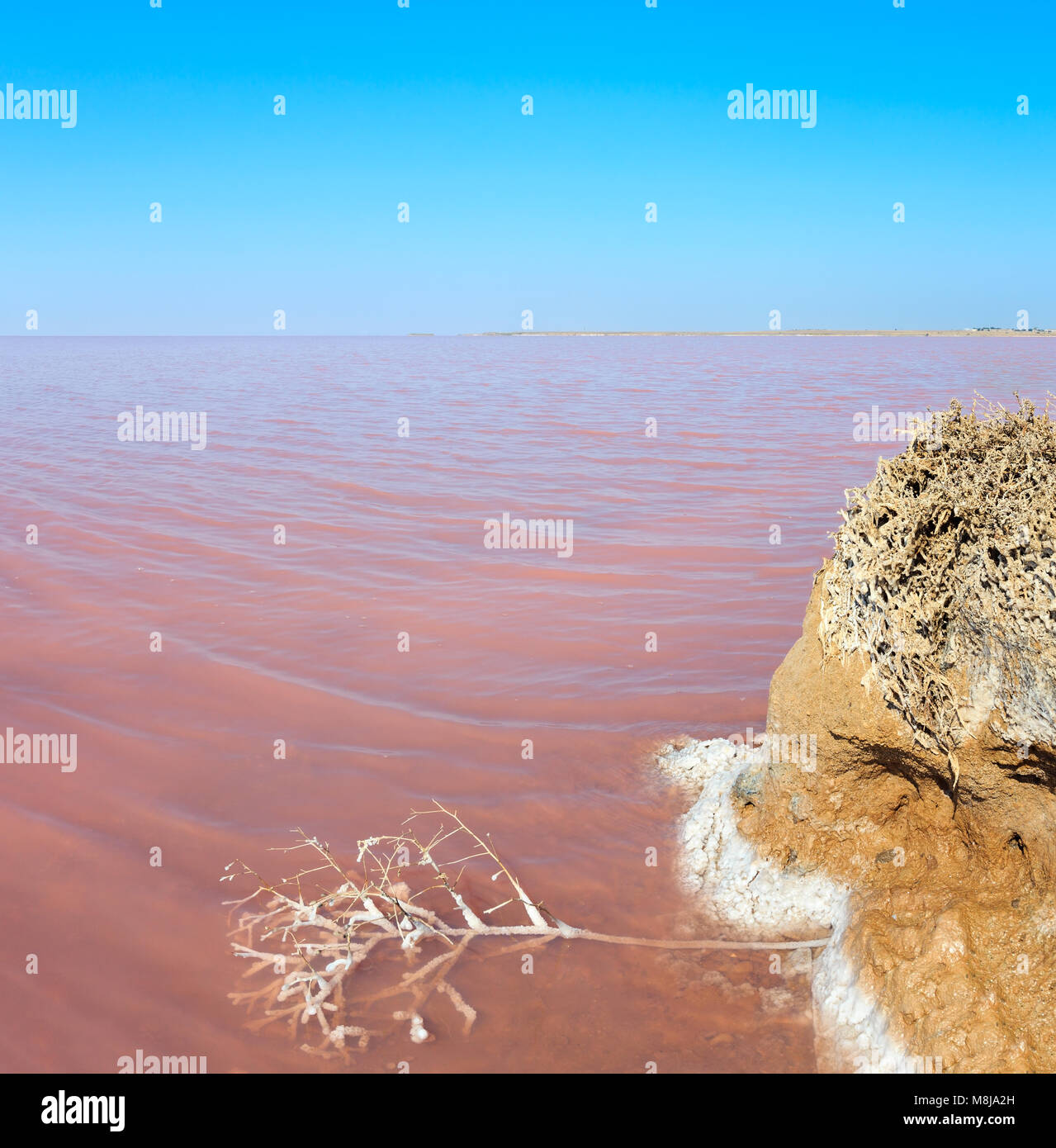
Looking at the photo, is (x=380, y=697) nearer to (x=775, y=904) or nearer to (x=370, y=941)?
(x=370, y=941)

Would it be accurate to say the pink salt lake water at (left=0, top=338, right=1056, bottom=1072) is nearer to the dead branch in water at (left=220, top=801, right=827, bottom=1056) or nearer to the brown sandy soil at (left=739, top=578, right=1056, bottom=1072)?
the dead branch in water at (left=220, top=801, right=827, bottom=1056)

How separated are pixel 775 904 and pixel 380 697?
3.28 m

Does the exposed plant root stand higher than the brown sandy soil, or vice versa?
the exposed plant root

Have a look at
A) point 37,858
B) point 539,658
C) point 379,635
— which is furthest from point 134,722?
point 539,658

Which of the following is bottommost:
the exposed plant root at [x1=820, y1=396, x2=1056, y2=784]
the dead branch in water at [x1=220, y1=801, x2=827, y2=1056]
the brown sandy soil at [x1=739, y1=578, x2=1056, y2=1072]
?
the dead branch in water at [x1=220, y1=801, x2=827, y2=1056]

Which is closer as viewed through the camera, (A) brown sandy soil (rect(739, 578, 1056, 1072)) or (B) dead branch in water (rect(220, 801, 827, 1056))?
(A) brown sandy soil (rect(739, 578, 1056, 1072))

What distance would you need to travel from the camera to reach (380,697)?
612 cm

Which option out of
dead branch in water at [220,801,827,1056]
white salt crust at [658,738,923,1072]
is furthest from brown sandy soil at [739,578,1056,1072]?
dead branch in water at [220,801,827,1056]

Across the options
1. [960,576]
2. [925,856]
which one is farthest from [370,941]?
[960,576]

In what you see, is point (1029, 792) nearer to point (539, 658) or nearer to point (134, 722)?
point (539, 658)

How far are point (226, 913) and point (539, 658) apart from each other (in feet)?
11.0

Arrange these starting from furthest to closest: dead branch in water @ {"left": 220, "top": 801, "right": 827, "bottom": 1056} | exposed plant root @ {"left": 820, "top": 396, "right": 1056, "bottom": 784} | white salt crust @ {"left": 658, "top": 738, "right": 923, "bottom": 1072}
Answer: dead branch in water @ {"left": 220, "top": 801, "right": 827, "bottom": 1056} → white salt crust @ {"left": 658, "top": 738, "right": 923, "bottom": 1072} → exposed plant root @ {"left": 820, "top": 396, "right": 1056, "bottom": 784}

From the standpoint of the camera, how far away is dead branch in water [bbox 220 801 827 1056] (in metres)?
3.32

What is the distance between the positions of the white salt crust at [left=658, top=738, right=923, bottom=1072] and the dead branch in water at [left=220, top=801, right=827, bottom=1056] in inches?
5.3
